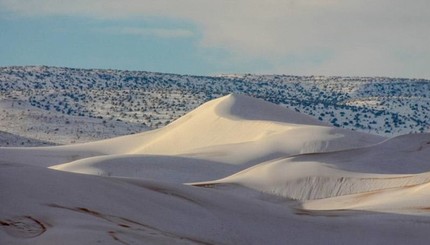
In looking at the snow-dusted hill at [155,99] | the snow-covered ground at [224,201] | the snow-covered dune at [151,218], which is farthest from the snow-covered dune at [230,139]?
the snow-dusted hill at [155,99]

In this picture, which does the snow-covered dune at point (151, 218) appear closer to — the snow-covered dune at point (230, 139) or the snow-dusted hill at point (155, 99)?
the snow-covered dune at point (230, 139)

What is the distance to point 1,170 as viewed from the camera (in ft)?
36.9

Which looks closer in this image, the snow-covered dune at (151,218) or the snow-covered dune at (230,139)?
the snow-covered dune at (151,218)

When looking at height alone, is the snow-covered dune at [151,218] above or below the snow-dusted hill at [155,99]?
below

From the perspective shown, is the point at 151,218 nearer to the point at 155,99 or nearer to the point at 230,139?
the point at 230,139

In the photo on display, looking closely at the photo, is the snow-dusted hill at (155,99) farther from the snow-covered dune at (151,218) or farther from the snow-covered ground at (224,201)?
the snow-covered dune at (151,218)

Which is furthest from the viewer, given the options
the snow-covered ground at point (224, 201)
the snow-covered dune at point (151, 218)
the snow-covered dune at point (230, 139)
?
the snow-covered dune at point (230, 139)

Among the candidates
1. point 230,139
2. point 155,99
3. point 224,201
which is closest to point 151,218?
point 224,201

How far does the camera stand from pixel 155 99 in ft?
308

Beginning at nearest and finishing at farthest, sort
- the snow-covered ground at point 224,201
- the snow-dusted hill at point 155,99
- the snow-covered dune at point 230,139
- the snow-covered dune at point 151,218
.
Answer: the snow-covered dune at point 151,218, the snow-covered ground at point 224,201, the snow-covered dune at point 230,139, the snow-dusted hill at point 155,99

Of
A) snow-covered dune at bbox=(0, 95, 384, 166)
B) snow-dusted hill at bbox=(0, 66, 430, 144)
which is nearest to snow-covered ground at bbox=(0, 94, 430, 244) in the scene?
snow-covered dune at bbox=(0, 95, 384, 166)

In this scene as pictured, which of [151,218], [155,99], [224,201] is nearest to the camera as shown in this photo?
[151,218]

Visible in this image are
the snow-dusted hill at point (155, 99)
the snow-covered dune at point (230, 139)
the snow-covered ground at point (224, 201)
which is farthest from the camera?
the snow-dusted hill at point (155, 99)

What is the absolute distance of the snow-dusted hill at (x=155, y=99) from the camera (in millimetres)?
78000
